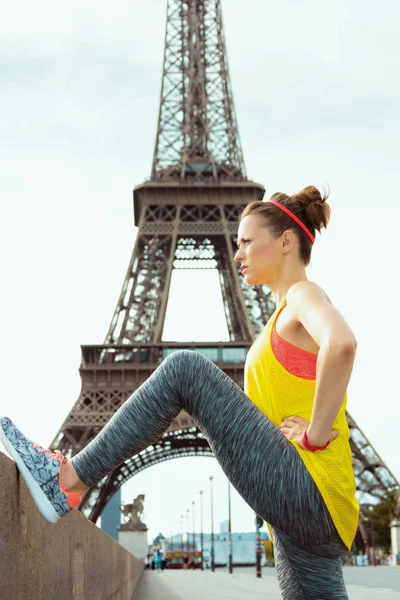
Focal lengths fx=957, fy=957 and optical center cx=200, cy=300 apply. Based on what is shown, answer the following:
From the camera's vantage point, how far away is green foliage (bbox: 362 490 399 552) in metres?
45.8

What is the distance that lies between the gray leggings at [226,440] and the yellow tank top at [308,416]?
0.05 metres

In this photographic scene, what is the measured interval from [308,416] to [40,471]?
3.25ft

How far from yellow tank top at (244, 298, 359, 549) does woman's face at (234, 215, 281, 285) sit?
0.18m

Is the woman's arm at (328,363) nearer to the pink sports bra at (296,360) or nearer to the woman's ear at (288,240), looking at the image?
the pink sports bra at (296,360)

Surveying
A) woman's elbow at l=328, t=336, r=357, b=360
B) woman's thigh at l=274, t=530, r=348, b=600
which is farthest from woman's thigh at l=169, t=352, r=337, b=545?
woman's elbow at l=328, t=336, r=357, b=360

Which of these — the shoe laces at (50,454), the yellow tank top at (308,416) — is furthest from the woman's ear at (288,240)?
the shoe laces at (50,454)

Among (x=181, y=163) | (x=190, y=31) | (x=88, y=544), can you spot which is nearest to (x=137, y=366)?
(x=181, y=163)

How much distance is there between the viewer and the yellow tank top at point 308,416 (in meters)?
3.33

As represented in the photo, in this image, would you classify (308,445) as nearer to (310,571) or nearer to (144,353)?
(310,571)

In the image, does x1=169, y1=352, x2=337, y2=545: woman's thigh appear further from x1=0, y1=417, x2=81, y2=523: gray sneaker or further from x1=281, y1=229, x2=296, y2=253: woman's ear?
x1=281, y1=229, x2=296, y2=253: woman's ear

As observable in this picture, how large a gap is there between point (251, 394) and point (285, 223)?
721 millimetres

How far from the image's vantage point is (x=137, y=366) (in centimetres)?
4531

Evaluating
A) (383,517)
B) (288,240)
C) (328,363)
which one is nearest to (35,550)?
(328,363)

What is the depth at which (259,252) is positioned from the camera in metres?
3.88
